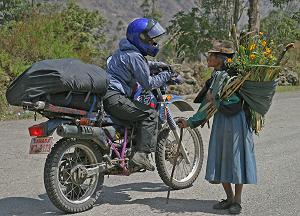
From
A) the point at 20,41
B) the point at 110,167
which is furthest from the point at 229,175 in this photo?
the point at 20,41

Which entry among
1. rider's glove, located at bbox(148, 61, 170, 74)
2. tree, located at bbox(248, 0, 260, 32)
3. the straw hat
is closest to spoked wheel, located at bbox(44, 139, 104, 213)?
rider's glove, located at bbox(148, 61, 170, 74)

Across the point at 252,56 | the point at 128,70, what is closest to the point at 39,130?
the point at 128,70

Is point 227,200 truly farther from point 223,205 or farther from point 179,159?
point 179,159

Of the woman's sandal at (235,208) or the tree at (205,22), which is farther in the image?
the tree at (205,22)

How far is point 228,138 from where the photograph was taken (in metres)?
6.07

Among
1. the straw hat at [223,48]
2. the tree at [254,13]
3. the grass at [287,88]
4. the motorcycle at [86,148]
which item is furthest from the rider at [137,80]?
the tree at [254,13]

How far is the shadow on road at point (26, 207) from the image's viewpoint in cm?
611

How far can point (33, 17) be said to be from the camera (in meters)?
17.9

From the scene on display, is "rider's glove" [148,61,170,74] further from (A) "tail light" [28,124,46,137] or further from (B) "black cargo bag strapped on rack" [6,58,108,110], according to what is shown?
(A) "tail light" [28,124,46,137]

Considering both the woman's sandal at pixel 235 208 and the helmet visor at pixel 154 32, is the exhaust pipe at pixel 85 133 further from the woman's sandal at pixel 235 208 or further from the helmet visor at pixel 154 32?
the woman's sandal at pixel 235 208

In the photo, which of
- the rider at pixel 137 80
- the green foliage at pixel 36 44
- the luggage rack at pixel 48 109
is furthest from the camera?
the green foliage at pixel 36 44

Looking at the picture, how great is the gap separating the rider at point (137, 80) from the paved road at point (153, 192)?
1.78 ft

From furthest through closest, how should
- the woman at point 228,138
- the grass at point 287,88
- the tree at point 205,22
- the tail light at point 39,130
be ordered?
the tree at point 205,22 → the grass at point 287,88 → the woman at point 228,138 → the tail light at point 39,130

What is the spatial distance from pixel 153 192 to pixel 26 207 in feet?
5.10
